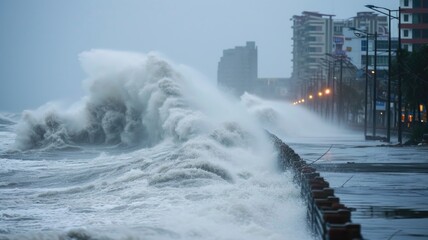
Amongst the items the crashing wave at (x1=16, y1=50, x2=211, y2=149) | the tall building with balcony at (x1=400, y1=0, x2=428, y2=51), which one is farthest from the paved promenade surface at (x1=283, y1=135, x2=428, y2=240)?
the tall building with balcony at (x1=400, y1=0, x2=428, y2=51)

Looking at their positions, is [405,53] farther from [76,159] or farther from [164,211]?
[164,211]

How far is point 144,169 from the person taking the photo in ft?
84.4

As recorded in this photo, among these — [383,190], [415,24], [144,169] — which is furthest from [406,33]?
[383,190]

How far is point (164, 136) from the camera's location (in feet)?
143

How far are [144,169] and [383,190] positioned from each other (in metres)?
10.4

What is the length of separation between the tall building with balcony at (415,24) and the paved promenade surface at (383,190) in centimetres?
8654

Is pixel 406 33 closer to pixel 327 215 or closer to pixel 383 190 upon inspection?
pixel 383 190

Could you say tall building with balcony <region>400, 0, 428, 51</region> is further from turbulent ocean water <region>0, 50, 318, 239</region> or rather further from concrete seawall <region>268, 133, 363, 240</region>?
concrete seawall <region>268, 133, 363, 240</region>

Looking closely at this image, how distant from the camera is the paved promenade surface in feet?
38.1

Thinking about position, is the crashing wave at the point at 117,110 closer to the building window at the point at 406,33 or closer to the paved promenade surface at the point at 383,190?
the paved promenade surface at the point at 383,190

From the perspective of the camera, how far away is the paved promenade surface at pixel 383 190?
11602mm

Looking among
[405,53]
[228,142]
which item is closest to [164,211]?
[228,142]

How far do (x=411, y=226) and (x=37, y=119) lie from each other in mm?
41712

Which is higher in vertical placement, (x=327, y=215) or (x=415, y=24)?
(x=415, y=24)
